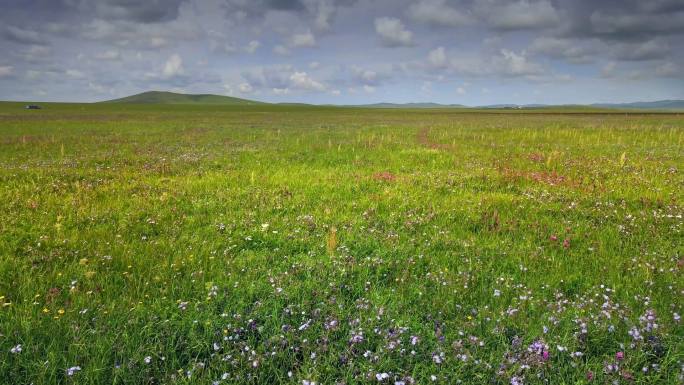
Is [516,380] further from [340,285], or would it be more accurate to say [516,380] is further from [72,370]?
[72,370]

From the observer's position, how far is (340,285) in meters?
5.20

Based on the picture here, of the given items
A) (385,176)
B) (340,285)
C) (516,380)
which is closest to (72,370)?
(340,285)

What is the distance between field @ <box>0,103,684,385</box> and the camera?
360cm

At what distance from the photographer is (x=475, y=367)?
356cm

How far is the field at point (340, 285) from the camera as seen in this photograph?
11.8 feet

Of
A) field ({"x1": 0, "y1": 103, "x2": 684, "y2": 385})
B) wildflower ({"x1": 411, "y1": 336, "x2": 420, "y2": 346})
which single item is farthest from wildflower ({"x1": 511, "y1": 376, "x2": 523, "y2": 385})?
wildflower ({"x1": 411, "y1": 336, "x2": 420, "y2": 346})

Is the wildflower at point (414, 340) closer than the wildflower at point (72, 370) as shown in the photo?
No

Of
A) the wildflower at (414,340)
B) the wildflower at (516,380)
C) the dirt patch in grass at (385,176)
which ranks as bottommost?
the wildflower at (516,380)

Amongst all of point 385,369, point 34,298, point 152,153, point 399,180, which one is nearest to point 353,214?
point 399,180

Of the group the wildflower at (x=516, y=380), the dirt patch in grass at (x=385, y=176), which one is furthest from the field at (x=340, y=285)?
the dirt patch in grass at (x=385, y=176)

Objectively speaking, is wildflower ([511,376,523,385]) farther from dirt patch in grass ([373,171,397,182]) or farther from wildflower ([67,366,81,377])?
dirt patch in grass ([373,171,397,182])

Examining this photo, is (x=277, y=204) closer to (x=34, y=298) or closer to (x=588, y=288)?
(x=34, y=298)

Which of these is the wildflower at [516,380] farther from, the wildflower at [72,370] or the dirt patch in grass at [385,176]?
the dirt patch in grass at [385,176]

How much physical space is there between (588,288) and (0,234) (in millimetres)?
9774
